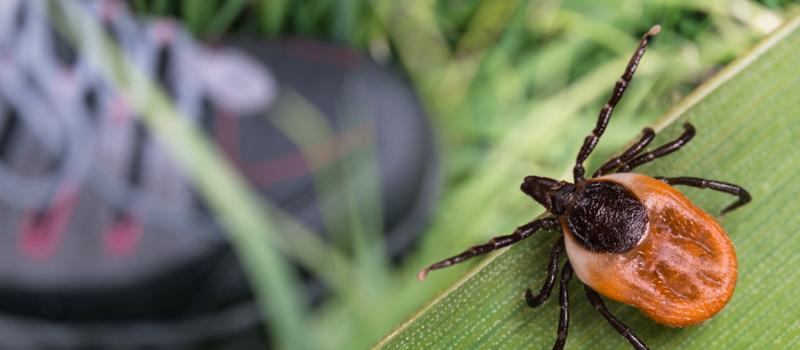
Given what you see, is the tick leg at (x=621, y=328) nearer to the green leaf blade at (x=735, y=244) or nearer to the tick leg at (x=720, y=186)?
the green leaf blade at (x=735, y=244)

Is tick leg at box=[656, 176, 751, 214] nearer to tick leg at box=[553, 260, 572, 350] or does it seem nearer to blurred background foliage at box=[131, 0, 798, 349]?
tick leg at box=[553, 260, 572, 350]

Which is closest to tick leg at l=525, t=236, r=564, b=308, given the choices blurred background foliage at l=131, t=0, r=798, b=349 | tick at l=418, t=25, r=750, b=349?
tick at l=418, t=25, r=750, b=349

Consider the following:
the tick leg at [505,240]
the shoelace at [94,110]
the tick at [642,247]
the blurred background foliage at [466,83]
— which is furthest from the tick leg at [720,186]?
the shoelace at [94,110]

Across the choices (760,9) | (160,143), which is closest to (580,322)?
(760,9)

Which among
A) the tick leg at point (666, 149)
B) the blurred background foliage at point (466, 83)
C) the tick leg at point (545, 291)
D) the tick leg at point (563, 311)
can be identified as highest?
the blurred background foliage at point (466, 83)

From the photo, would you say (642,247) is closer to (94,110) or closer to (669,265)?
(669,265)

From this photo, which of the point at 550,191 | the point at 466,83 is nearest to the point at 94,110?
the point at 466,83
